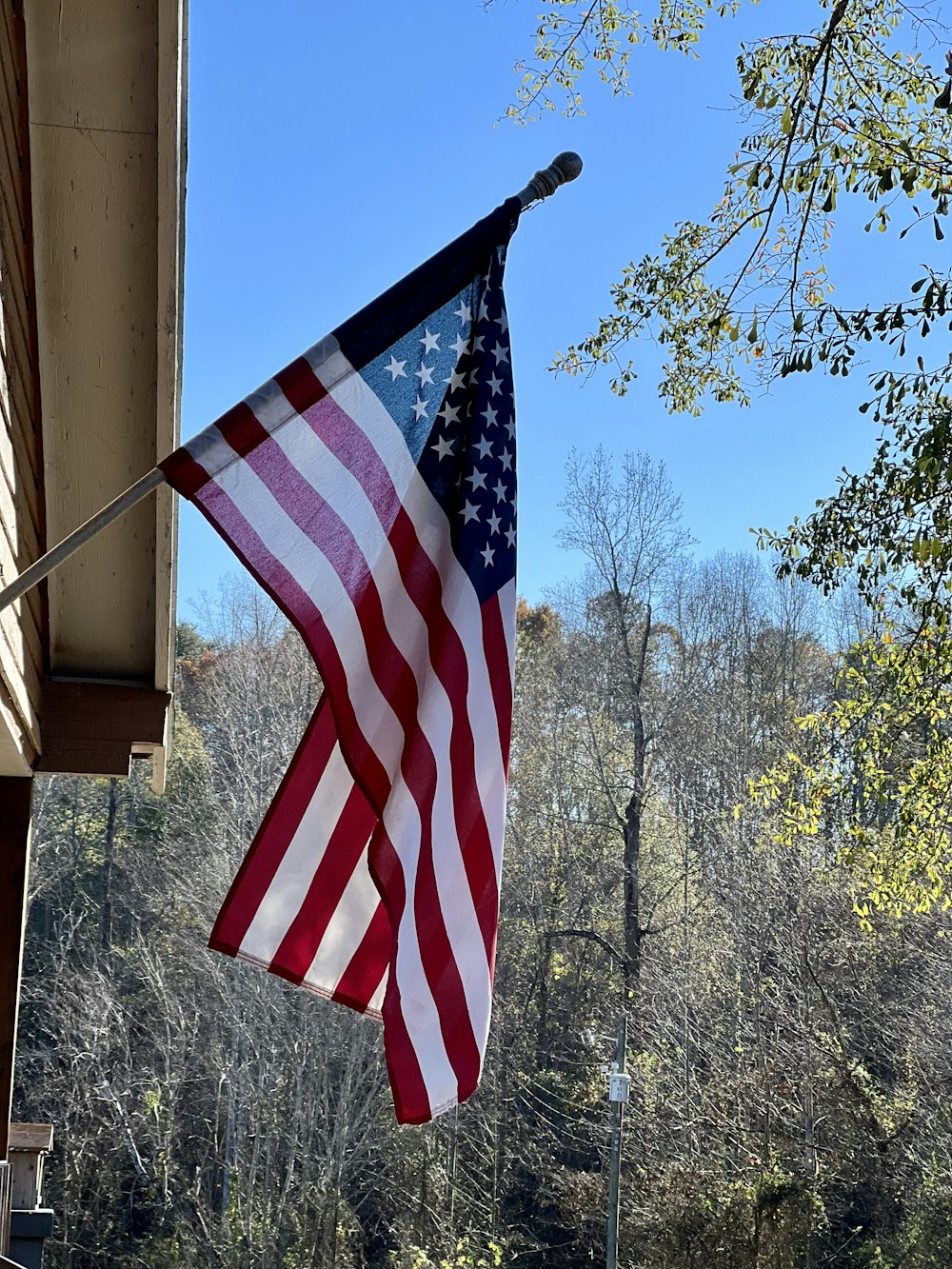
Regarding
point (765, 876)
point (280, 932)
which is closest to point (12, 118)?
point (280, 932)

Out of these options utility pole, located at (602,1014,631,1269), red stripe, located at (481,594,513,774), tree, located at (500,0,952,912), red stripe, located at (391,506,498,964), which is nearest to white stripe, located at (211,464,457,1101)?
red stripe, located at (391,506,498,964)

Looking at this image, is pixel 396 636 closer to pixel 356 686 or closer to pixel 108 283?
pixel 356 686

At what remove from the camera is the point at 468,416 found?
2.20 m

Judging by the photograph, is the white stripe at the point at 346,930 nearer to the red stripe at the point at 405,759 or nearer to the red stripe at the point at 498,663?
the red stripe at the point at 405,759

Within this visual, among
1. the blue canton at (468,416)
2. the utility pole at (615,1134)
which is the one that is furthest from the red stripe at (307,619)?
the utility pole at (615,1134)

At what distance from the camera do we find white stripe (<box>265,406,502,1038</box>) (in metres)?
2.02

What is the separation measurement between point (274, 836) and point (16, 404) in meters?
1.02

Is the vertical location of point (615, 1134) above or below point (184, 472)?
below

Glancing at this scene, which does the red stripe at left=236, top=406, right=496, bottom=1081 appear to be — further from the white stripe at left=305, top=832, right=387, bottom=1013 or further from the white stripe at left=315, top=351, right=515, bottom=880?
the white stripe at left=305, top=832, right=387, bottom=1013

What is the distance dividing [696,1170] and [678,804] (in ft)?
25.2

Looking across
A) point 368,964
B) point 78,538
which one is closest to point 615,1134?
point 368,964

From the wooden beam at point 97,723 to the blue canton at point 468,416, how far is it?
1387mm

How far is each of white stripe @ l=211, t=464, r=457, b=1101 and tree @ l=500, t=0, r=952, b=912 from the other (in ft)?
8.82

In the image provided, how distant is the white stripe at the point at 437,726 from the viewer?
79.4 inches
